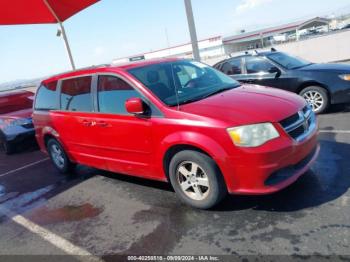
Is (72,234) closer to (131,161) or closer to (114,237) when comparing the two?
(114,237)

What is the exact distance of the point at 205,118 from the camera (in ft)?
11.4

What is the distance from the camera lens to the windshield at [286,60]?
7586 millimetres

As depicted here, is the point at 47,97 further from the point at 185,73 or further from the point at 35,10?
the point at 35,10

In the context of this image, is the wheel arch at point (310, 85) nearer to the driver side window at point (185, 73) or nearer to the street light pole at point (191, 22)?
the street light pole at point (191, 22)

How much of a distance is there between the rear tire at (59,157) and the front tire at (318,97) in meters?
5.11

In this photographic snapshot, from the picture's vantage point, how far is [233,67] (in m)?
8.24

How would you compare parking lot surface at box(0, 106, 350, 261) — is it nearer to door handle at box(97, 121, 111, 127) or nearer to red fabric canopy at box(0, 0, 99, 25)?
door handle at box(97, 121, 111, 127)

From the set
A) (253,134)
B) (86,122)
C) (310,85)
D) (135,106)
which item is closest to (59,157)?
(86,122)

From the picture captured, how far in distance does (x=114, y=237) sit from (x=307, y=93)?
544cm

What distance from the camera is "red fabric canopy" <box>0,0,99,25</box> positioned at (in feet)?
33.7

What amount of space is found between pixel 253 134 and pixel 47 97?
4221 mm

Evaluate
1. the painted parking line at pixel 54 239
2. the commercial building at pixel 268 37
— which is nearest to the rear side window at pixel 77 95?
the painted parking line at pixel 54 239

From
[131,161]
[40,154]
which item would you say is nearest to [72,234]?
[131,161]

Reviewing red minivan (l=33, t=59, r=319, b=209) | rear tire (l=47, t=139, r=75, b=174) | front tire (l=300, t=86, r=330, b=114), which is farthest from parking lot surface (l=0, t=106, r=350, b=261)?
front tire (l=300, t=86, r=330, b=114)
